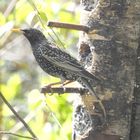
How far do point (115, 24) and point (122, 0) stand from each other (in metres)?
0.14

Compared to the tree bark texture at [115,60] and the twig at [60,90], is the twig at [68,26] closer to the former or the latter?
the tree bark texture at [115,60]

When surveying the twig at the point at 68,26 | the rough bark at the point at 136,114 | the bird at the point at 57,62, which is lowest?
the rough bark at the point at 136,114

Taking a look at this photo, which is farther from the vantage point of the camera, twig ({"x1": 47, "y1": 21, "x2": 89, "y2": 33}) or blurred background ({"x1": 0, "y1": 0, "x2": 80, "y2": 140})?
blurred background ({"x1": 0, "y1": 0, "x2": 80, "y2": 140})

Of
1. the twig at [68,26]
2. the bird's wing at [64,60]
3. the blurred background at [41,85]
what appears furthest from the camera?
the blurred background at [41,85]

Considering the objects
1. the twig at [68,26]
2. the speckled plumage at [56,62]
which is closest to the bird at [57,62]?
the speckled plumage at [56,62]

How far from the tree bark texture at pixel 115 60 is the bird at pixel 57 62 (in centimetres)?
8

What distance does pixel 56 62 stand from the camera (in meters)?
4.11

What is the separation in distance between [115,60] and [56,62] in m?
0.42

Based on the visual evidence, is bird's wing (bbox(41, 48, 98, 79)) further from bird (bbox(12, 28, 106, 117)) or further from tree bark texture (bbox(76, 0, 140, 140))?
tree bark texture (bbox(76, 0, 140, 140))

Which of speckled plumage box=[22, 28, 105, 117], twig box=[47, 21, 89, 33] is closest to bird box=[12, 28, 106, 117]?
speckled plumage box=[22, 28, 105, 117]

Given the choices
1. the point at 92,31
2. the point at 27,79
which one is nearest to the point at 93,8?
the point at 92,31

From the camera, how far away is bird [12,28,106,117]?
3820 millimetres

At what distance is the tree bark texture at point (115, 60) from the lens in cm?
384

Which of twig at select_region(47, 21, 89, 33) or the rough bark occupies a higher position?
twig at select_region(47, 21, 89, 33)
